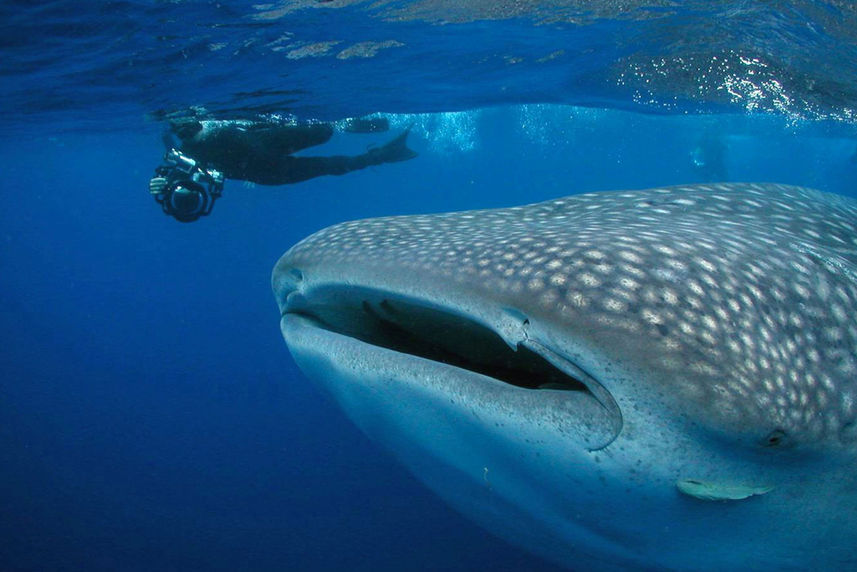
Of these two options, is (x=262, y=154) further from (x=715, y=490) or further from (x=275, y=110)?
(x=715, y=490)

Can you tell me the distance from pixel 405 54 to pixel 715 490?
10.7 meters

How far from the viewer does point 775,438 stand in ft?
5.15

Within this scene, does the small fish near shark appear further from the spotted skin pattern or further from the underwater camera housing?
the underwater camera housing

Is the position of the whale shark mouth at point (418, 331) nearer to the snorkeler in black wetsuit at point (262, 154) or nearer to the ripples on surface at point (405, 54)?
the ripples on surface at point (405, 54)

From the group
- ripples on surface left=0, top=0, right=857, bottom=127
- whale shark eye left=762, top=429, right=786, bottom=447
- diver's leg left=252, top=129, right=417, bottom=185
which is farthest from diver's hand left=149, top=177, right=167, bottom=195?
whale shark eye left=762, top=429, right=786, bottom=447

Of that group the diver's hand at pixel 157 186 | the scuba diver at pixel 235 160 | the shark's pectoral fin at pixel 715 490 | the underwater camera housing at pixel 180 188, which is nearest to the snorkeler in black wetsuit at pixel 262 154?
the scuba diver at pixel 235 160

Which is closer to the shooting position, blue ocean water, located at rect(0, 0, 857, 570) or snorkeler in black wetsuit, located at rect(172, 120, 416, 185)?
blue ocean water, located at rect(0, 0, 857, 570)

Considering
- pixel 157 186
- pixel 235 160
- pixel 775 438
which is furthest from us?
pixel 235 160

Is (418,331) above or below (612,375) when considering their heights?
below

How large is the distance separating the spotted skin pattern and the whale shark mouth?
0.71 feet

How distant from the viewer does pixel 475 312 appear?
5.40ft

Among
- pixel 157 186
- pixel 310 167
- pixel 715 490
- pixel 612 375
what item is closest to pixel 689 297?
pixel 612 375

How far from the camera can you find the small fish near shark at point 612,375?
4.91 ft

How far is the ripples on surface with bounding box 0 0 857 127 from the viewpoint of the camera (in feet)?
27.3
